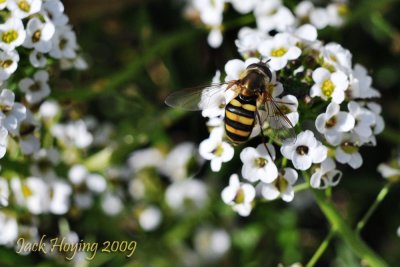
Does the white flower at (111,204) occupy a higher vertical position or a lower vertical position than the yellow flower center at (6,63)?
lower

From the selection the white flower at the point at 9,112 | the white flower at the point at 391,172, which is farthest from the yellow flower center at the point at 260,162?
the white flower at the point at 9,112

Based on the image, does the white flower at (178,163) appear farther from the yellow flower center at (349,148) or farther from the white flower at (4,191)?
the yellow flower center at (349,148)

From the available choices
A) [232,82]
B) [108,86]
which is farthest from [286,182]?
[108,86]

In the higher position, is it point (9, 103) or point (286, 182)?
point (9, 103)

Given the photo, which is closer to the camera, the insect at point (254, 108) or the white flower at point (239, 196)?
the insect at point (254, 108)

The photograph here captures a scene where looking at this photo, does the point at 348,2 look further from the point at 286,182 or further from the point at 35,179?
the point at 35,179

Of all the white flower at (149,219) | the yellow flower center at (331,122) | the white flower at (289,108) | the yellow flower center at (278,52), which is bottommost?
the white flower at (149,219)

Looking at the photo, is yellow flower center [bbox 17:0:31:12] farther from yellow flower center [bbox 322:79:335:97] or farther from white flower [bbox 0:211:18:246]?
yellow flower center [bbox 322:79:335:97]

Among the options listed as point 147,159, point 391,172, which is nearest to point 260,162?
point 391,172
